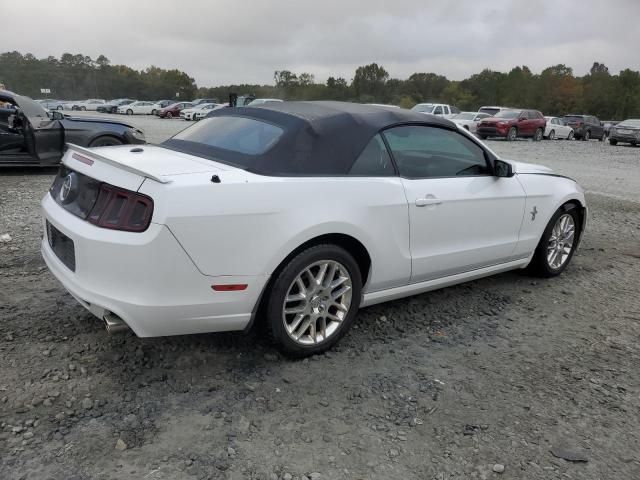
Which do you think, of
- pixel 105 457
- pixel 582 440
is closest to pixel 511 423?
pixel 582 440

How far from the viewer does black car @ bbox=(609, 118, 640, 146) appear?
26609mm

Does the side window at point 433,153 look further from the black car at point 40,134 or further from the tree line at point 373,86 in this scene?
the tree line at point 373,86

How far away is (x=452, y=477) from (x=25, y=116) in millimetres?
9069

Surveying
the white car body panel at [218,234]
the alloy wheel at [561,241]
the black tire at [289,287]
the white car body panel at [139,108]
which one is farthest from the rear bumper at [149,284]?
the white car body panel at [139,108]

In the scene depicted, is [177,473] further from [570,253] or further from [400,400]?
[570,253]

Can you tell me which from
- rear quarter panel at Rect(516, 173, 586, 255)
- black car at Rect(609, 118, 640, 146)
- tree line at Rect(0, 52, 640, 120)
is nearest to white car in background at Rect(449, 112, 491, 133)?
black car at Rect(609, 118, 640, 146)

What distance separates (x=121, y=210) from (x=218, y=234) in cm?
50

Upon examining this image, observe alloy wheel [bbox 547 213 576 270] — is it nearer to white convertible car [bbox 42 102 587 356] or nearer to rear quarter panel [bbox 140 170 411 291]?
white convertible car [bbox 42 102 587 356]

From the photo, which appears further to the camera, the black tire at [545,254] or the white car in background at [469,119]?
the white car in background at [469,119]

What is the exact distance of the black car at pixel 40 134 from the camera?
29.0 feet

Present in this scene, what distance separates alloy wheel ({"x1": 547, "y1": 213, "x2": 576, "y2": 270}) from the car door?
72cm

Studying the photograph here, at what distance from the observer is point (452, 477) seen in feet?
7.61

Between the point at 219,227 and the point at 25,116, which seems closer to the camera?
the point at 219,227

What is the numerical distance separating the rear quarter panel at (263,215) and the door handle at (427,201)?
8.1 inches
